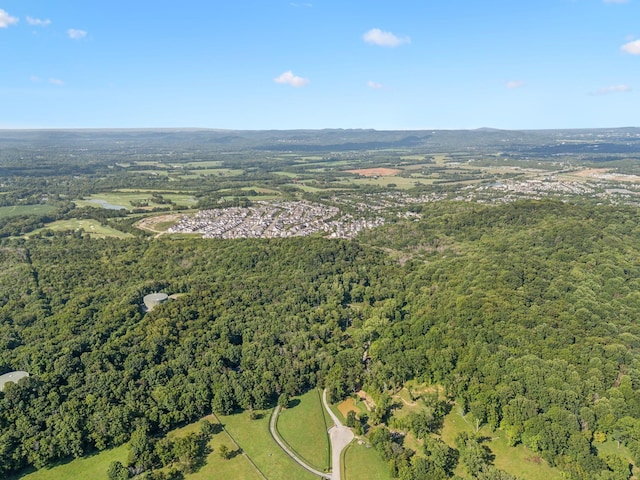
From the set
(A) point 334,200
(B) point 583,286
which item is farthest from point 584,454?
(A) point 334,200

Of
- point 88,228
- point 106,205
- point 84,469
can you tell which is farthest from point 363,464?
point 106,205

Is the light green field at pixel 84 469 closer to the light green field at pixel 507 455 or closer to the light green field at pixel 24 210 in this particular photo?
the light green field at pixel 507 455

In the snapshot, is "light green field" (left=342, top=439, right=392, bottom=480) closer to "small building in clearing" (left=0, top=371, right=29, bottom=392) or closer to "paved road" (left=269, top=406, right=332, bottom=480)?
"paved road" (left=269, top=406, right=332, bottom=480)

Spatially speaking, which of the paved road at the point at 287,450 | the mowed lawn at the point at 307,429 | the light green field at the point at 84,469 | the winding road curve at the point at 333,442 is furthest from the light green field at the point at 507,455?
the light green field at the point at 84,469

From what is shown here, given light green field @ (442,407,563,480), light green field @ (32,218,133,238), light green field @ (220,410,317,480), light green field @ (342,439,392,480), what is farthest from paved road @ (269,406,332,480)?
light green field @ (32,218,133,238)

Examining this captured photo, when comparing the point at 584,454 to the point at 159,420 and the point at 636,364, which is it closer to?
the point at 636,364

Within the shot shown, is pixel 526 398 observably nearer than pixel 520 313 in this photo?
Yes
